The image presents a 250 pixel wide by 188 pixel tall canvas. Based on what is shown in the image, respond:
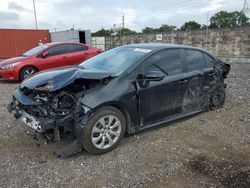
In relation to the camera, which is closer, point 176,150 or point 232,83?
point 176,150

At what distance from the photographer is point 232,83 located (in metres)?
8.64

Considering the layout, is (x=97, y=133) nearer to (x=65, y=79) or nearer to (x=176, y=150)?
(x=65, y=79)

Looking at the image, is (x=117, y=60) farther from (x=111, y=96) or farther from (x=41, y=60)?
(x=41, y=60)

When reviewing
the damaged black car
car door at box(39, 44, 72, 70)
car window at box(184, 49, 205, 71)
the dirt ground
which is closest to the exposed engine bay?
the damaged black car

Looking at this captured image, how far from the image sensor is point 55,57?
379 inches

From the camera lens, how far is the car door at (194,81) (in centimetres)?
487

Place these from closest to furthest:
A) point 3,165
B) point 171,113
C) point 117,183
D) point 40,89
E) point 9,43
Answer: point 117,183 < point 3,165 < point 40,89 < point 171,113 < point 9,43

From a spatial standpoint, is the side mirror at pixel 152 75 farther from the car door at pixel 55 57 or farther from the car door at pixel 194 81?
the car door at pixel 55 57

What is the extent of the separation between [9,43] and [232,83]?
54.5 feet

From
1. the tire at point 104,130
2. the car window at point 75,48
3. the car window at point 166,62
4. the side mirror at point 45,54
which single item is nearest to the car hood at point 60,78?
the tire at point 104,130

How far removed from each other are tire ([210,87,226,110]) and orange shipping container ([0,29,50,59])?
57.7 feet

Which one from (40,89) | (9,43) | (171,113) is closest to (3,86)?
(40,89)

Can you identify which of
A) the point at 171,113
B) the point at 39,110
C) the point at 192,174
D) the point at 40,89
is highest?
the point at 40,89

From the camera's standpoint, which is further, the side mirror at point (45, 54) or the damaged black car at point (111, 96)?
the side mirror at point (45, 54)
